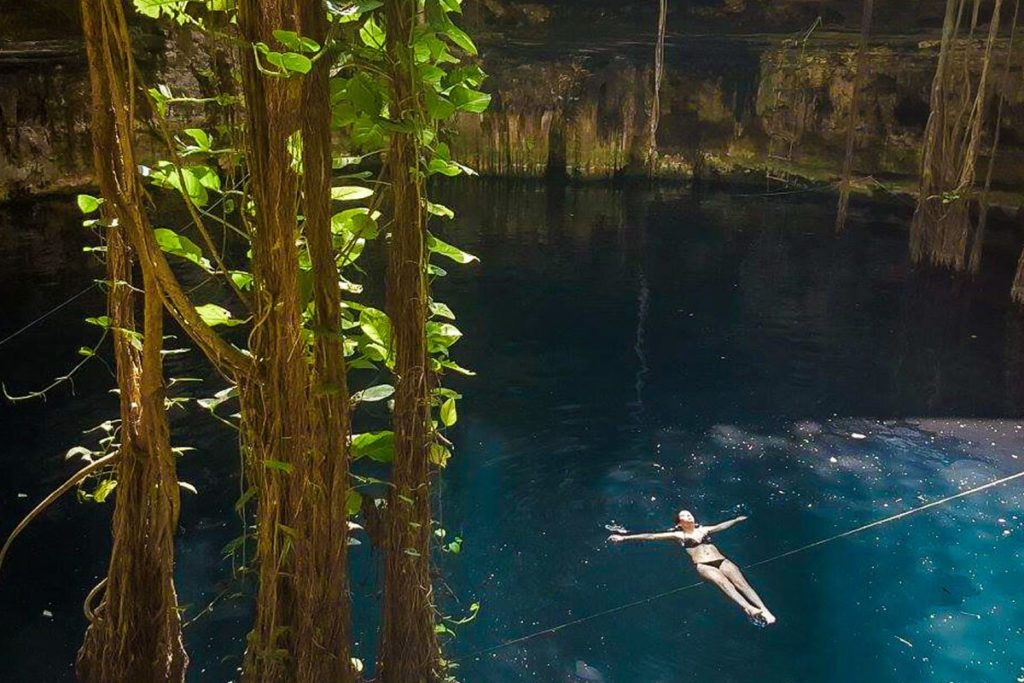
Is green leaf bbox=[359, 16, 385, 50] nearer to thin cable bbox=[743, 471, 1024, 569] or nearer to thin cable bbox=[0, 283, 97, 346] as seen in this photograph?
thin cable bbox=[743, 471, 1024, 569]

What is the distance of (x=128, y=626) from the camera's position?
2154 mm

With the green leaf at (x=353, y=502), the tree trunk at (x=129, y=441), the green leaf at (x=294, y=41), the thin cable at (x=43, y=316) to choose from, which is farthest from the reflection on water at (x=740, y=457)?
the thin cable at (x=43, y=316)

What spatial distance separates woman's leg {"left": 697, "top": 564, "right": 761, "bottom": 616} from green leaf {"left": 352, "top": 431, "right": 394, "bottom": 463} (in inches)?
75.2

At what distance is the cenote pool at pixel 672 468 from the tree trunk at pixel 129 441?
14.3 inches

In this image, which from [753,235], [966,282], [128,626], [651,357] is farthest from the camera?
[753,235]

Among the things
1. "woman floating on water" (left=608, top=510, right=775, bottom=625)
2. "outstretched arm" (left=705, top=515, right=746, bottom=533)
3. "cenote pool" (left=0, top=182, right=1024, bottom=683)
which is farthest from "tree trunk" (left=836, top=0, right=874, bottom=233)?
"woman floating on water" (left=608, top=510, right=775, bottom=625)

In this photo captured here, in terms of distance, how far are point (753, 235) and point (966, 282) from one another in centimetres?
220

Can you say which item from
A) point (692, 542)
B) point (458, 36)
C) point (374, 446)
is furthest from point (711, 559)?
point (458, 36)

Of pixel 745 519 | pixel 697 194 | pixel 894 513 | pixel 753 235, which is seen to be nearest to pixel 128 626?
pixel 745 519

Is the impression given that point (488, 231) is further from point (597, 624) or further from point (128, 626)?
point (128, 626)

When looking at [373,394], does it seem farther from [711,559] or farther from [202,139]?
[711,559]

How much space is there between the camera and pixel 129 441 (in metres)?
2.04

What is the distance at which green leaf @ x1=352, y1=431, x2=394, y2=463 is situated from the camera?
2018 millimetres

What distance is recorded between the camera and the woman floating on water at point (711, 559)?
3.46 meters
